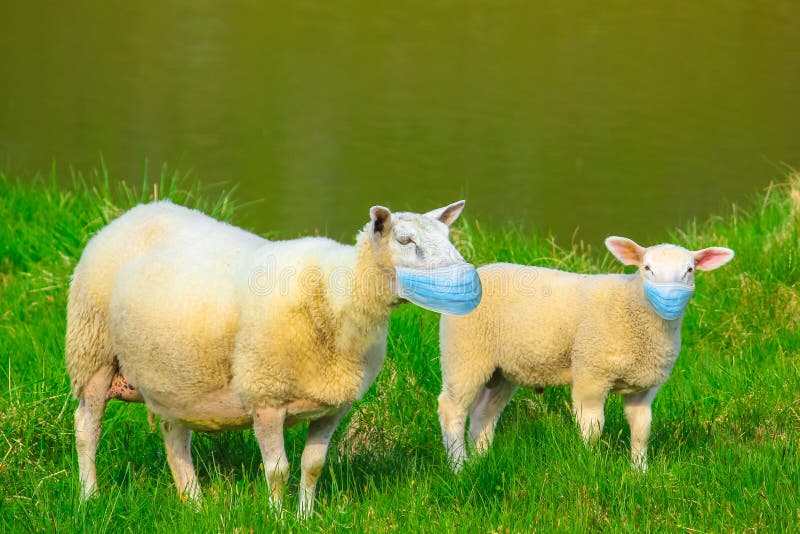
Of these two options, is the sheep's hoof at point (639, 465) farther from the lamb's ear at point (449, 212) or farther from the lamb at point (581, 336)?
the lamb's ear at point (449, 212)

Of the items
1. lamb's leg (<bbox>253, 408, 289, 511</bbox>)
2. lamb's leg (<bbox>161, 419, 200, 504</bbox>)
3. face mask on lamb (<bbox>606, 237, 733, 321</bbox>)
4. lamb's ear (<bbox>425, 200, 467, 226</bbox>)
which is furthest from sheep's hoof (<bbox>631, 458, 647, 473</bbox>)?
lamb's leg (<bbox>161, 419, 200, 504</bbox>)

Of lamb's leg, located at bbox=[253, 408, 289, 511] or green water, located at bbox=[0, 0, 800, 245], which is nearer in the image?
lamb's leg, located at bbox=[253, 408, 289, 511]

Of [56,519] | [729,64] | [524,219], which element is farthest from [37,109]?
[56,519]

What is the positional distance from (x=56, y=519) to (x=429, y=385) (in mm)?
2267

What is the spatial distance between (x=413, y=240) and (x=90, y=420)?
1.80 meters

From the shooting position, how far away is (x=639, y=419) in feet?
18.2

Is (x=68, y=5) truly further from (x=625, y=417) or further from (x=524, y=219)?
(x=625, y=417)

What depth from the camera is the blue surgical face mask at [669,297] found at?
5.27m

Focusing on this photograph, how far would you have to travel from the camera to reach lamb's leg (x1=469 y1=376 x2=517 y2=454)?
235 inches

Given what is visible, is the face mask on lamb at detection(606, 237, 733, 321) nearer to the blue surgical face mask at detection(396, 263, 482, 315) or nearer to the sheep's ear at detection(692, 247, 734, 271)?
the sheep's ear at detection(692, 247, 734, 271)

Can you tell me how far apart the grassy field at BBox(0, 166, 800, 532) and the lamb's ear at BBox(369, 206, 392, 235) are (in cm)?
111

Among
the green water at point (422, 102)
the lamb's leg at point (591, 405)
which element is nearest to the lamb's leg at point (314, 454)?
the lamb's leg at point (591, 405)

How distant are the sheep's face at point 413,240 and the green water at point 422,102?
23.1 ft

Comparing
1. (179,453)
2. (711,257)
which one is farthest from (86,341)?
(711,257)
